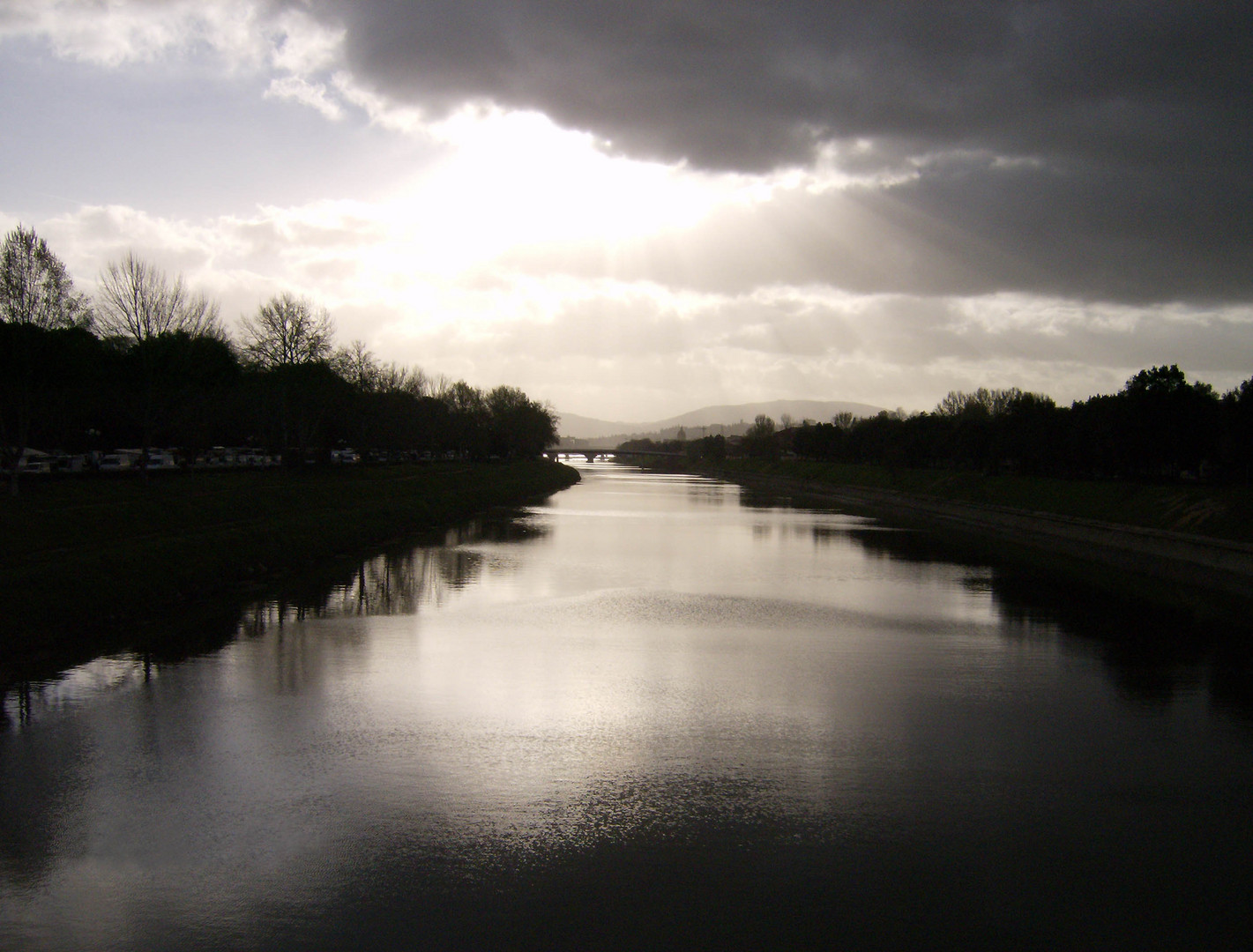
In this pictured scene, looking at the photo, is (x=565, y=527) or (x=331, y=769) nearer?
(x=331, y=769)

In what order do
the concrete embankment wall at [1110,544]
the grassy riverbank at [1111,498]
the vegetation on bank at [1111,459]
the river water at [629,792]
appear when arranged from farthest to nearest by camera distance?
the vegetation on bank at [1111,459], the grassy riverbank at [1111,498], the concrete embankment wall at [1110,544], the river water at [629,792]

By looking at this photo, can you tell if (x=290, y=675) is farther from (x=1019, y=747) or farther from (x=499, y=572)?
(x=499, y=572)

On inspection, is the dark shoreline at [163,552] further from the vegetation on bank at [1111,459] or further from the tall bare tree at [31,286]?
the vegetation on bank at [1111,459]

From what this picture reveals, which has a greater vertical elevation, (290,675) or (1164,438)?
(1164,438)

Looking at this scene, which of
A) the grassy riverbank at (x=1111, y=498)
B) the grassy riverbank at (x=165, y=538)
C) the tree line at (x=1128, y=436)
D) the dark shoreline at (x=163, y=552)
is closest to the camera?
the dark shoreline at (x=163, y=552)

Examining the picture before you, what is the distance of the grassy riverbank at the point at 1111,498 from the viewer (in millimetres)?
34750

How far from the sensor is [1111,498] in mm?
43344

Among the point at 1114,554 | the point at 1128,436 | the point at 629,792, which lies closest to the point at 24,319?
the point at 629,792

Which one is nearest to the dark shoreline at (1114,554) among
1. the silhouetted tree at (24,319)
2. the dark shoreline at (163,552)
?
the dark shoreline at (163,552)

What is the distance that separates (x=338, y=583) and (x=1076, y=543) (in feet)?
104

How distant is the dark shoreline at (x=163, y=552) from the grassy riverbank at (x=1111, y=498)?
99.1 feet

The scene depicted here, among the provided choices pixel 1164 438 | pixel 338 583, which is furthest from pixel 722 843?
pixel 1164 438

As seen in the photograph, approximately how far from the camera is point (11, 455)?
113 feet

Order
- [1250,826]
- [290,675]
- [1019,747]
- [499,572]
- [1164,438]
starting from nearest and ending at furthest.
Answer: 1. [1250,826]
2. [1019,747]
3. [290,675]
4. [499,572]
5. [1164,438]
